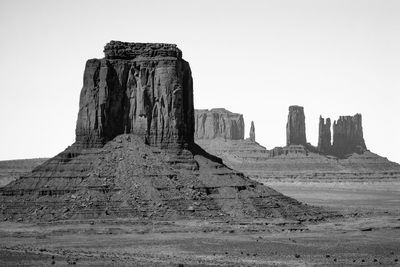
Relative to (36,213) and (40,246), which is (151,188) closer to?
(36,213)

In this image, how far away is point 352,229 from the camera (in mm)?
91312

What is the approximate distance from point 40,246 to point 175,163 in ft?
74.2

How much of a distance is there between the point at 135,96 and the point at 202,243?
83.9 feet

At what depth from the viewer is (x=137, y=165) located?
94.8 meters

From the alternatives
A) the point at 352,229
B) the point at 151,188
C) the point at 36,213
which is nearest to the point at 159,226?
the point at 151,188

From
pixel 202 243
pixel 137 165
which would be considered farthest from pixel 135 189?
pixel 202 243

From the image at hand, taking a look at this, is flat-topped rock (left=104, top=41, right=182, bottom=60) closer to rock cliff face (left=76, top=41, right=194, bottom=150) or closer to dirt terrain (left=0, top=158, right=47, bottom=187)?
rock cliff face (left=76, top=41, right=194, bottom=150)

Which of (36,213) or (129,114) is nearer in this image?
(36,213)

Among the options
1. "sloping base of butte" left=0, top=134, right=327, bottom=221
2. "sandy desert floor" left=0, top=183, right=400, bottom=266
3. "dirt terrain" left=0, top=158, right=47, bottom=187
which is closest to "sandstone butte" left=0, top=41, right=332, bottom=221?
"sloping base of butte" left=0, top=134, right=327, bottom=221

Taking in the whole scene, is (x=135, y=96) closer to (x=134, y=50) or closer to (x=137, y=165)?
(x=134, y=50)

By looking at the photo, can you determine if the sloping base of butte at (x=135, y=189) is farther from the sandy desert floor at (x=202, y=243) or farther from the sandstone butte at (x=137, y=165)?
the sandy desert floor at (x=202, y=243)

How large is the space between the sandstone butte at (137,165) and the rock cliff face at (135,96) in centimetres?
10

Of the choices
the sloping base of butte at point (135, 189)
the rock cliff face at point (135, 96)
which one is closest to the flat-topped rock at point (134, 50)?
the rock cliff face at point (135, 96)

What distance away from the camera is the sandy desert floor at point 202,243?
6906 centimetres
